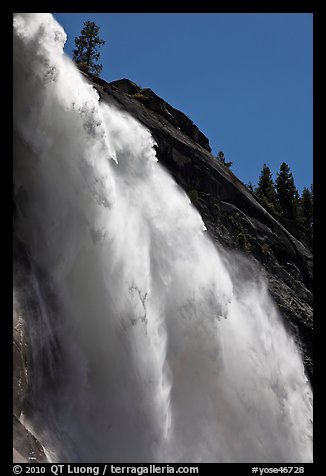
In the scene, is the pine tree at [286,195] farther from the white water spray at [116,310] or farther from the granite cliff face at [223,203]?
the white water spray at [116,310]

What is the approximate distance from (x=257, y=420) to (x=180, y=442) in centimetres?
583

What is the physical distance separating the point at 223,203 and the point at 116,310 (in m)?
15.2

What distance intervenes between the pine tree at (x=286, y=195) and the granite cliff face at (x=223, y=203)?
10554 mm

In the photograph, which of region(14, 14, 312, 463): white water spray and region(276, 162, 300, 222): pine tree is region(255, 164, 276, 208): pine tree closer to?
region(276, 162, 300, 222): pine tree

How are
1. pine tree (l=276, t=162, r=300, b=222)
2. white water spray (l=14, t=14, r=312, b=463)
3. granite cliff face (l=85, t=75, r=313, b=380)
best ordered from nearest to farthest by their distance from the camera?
white water spray (l=14, t=14, r=312, b=463), granite cliff face (l=85, t=75, r=313, b=380), pine tree (l=276, t=162, r=300, b=222)

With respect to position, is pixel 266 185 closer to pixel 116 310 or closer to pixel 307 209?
pixel 307 209

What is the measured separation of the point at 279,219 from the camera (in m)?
42.0

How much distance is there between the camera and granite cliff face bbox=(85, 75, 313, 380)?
31797 mm

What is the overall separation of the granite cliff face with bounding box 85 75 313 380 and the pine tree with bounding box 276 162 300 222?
10.6 meters

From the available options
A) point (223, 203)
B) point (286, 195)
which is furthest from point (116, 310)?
point (286, 195)

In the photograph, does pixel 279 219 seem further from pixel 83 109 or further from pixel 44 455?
pixel 44 455

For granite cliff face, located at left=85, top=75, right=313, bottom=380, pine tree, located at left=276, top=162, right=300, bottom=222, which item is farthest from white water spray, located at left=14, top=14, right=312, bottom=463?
pine tree, located at left=276, top=162, right=300, bottom=222

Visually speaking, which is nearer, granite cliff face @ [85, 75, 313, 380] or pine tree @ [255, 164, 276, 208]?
granite cliff face @ [85, 75, 313, 380]
